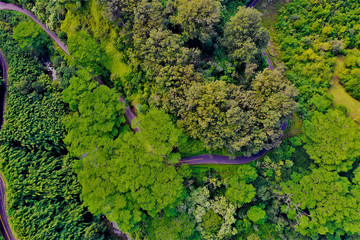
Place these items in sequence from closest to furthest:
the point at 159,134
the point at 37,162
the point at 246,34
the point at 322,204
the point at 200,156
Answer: the point at 322,204
the point at 159,134
the point at 246,34
the point at 37,162
the point at 200,156

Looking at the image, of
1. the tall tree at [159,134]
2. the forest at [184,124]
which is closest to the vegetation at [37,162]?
the forest at [184,124]

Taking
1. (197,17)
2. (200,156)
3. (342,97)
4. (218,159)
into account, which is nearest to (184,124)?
(200,156)

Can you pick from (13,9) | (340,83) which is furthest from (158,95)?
(13,9)

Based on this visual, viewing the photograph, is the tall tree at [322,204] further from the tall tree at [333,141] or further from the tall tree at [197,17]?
the tall tree at [197,17]

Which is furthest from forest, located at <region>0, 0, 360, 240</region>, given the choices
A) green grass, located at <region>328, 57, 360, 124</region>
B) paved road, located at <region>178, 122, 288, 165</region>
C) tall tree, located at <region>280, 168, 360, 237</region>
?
paved road, located at <region>178, 122, 288, 165</region>

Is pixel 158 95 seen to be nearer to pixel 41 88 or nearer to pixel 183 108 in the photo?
pixel 183 108

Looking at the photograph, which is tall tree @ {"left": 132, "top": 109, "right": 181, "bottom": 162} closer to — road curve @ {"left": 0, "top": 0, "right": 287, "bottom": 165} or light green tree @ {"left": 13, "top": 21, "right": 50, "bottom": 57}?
road curve @ {"left": 0, "top": 0, "right": 287, "bottom": 165}

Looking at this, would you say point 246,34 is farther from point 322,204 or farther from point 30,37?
point 30,37
